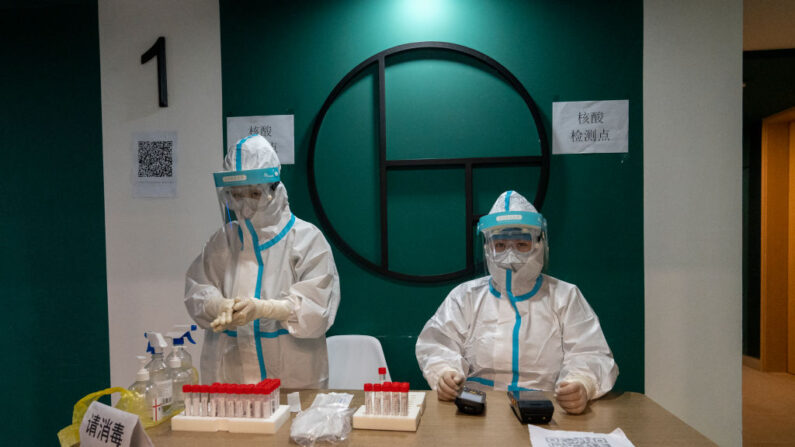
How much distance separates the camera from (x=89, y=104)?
2.29 metres

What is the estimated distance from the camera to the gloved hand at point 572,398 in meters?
1.12

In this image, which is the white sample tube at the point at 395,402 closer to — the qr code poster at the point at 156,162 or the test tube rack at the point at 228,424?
the test tube rack at the point at 228,424

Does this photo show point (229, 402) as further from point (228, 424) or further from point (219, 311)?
point (219, 311)

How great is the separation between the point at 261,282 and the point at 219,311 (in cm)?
19

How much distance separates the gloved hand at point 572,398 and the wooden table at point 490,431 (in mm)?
20

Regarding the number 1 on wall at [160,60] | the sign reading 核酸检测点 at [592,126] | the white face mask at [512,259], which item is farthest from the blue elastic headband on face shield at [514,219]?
the number 1 on wall at [160,60]

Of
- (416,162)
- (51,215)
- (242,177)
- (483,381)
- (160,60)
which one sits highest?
(160,60)

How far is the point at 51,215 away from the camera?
7.56ft

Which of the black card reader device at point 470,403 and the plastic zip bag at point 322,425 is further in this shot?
the black card reader device at point 470,403

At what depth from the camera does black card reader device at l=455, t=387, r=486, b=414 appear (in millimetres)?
1114

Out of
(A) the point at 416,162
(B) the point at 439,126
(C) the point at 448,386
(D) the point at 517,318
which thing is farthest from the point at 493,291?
(B) the point at 439,126

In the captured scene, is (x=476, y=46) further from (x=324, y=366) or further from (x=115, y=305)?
(x=115, y=305)

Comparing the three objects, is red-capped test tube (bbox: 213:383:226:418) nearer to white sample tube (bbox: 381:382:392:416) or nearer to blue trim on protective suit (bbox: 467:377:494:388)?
white sample tube (bbox: 381:382:392:416)

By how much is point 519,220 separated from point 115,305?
2.24 m
